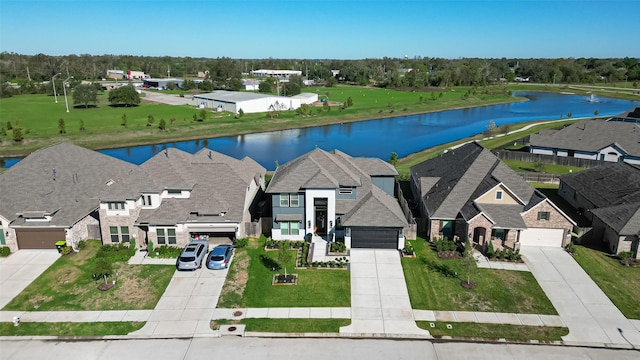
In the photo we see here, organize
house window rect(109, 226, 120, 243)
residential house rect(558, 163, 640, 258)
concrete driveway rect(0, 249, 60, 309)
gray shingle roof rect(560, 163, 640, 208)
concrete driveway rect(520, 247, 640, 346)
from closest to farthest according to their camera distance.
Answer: concrete driveway rect(520, 247, 640, 346)
concrete driveway rect(0, 249, 60, 309)
residential house rect(558, 163, 640, 258)
house window rect(109, 226, 120, 243)
gray shingle roof rect(560, 163, 640, 208)

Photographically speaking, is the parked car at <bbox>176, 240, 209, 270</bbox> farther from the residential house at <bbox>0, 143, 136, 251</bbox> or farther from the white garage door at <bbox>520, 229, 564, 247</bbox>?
the white garage door at <bbox>520, 229, 564, 247</bbox>

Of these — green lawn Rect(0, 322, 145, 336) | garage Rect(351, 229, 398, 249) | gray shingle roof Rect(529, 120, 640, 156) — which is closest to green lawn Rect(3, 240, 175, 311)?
green lawn Rect(0, 322, 145, 336)

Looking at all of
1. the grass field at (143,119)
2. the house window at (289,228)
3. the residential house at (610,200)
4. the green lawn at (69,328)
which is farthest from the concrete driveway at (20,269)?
the grass field at (143,119)

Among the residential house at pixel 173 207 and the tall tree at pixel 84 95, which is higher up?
the tall tree at pixel 84 95

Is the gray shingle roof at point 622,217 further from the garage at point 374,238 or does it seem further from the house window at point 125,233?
the house window at point 125,233

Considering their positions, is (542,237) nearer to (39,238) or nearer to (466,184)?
(466,184)

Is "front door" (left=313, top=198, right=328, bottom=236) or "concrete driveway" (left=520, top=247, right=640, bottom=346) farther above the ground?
"front door" (left=313, top=198, right=328, bottom=236)

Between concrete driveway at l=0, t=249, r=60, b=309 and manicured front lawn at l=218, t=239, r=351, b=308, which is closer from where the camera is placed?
manicured front lawn at l=218, t=239, r=351, b=308
